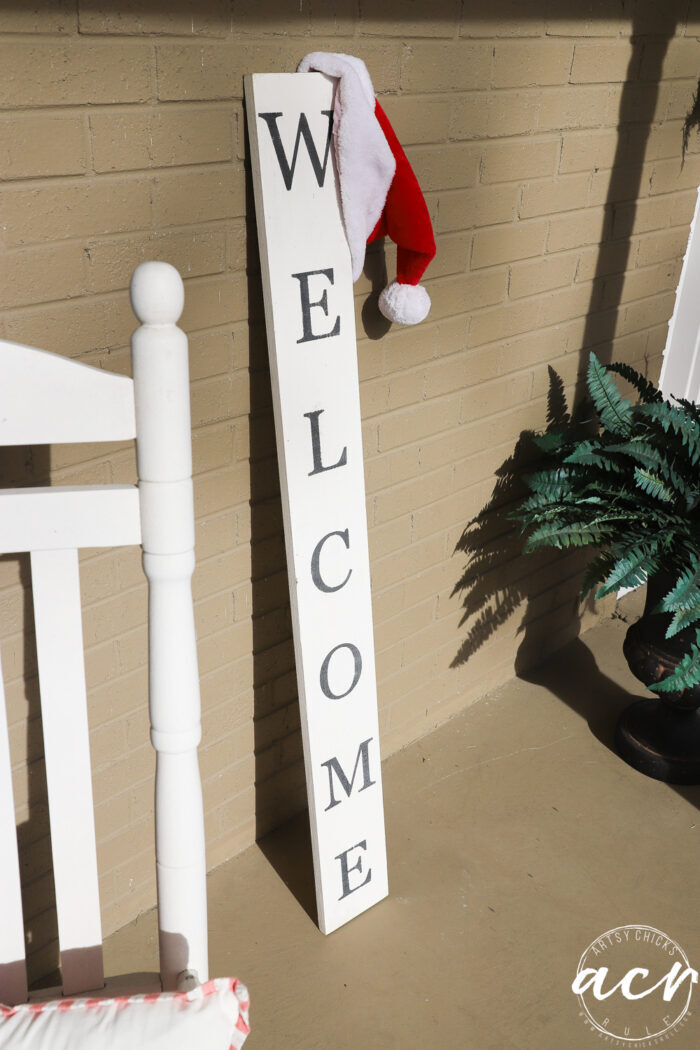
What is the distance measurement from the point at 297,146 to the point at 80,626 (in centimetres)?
83

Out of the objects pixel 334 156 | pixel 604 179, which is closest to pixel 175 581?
pixel 334 156

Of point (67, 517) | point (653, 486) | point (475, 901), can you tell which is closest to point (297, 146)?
point (67, 517)

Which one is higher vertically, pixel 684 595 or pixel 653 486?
pixel 653 486

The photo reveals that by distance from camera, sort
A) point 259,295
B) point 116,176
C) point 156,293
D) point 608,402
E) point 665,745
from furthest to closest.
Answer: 1. point 665,745
2. point 608,402
3. point 259,295
4. point 116,176
5. point 156,293

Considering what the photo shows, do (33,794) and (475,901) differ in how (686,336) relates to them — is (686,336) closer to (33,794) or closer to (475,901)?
(475,901)

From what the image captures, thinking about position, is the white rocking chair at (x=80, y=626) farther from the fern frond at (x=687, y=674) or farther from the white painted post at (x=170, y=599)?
the fern frond at (x=687, y=674)

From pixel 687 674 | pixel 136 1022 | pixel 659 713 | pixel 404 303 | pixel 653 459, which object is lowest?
pixel 659 713

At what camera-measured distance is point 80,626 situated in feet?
3.20

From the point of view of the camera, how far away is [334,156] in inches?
55.6

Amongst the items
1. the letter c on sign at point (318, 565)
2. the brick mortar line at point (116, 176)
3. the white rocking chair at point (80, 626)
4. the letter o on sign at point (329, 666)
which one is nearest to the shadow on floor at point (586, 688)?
the letter o on sign at point (329, 666)

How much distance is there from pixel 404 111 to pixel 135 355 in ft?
2.99

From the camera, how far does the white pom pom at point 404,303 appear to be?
158 cm

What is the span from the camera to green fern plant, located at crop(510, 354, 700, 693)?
1.80m

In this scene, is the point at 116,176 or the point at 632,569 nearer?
the point at 116,176
